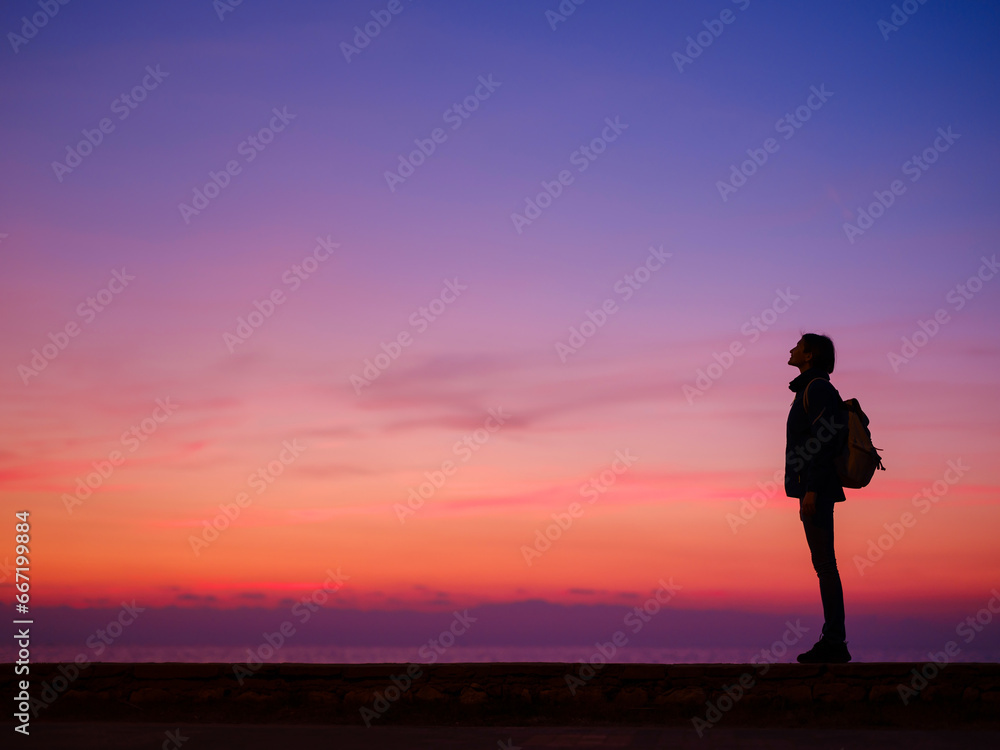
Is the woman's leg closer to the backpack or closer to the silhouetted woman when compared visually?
the silhouetted woman

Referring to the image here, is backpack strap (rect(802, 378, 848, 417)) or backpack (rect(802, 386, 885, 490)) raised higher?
backpack strap (rect(802, 378, 848, 417))

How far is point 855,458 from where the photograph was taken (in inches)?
319

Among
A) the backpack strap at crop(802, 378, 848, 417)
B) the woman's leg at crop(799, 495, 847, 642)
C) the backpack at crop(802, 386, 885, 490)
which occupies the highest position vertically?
the backpack strap at crop(802, 378, 848, 417)

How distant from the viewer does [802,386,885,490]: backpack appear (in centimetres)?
809
